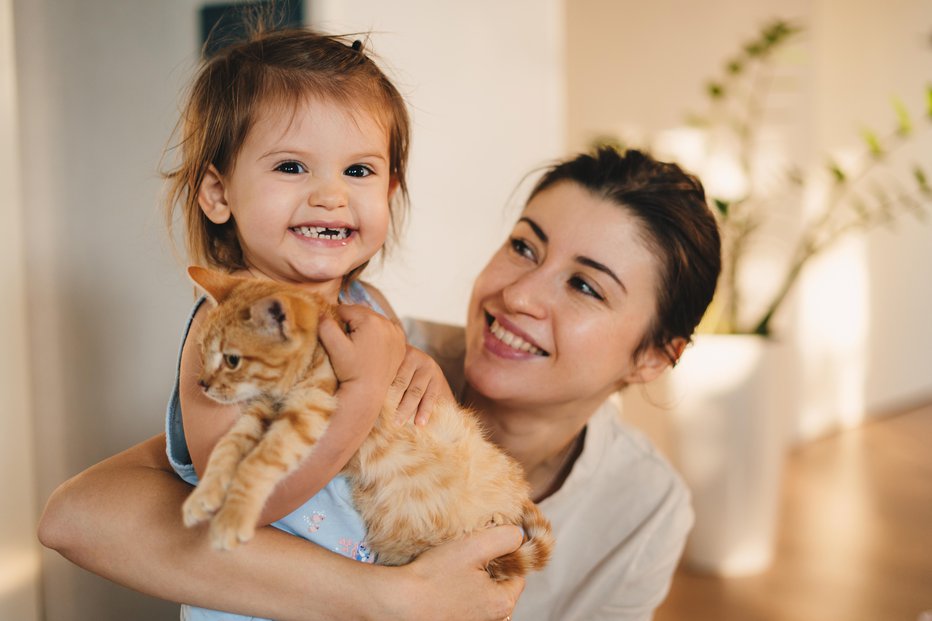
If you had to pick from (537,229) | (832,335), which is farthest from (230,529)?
(832,335)

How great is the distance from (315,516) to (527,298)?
2.05 feet

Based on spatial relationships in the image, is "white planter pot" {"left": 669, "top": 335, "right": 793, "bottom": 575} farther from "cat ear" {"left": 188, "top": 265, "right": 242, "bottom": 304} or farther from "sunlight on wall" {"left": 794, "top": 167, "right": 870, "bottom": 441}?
"cat ear" {"left": 188, "top": 265, "right": 242, "bottom": 304}

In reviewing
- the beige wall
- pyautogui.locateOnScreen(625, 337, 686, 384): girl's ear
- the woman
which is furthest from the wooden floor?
the beige wall

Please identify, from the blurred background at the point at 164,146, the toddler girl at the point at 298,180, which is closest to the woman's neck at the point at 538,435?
the blurred background at the point at 164,146

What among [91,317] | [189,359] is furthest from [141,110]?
[189,359]

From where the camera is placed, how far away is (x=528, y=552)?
1386mm

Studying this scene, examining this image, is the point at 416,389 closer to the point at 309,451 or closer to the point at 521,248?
the point at 309,451

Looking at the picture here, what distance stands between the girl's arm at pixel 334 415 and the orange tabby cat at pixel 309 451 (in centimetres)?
3

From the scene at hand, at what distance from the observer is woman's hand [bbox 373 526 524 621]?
1.20m

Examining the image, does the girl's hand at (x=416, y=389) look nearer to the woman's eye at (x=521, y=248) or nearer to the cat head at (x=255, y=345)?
the cat head at (x=255, y=345)

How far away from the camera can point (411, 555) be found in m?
1.30

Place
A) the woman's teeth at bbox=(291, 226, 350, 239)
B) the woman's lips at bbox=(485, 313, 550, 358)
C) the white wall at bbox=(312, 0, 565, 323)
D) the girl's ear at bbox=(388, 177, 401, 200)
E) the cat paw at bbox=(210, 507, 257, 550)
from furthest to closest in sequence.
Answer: the white wall at bbox=(312, 0, 565, 323) < the woman's lips at bbox=(485, 313, 550, 358) < the girl's ear at bbox=(388, 177, 401, 200) < the woman's teeth at bbox=(291, 226, 350, 239) < the cat paw at bbox=(210, 507, 257, 550)

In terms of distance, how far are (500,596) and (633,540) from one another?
1.92 ft

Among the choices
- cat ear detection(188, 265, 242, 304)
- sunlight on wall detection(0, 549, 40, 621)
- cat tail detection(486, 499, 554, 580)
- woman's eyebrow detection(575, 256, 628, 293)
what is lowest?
sunlight on wall detection(0, 549, 40, 621)
